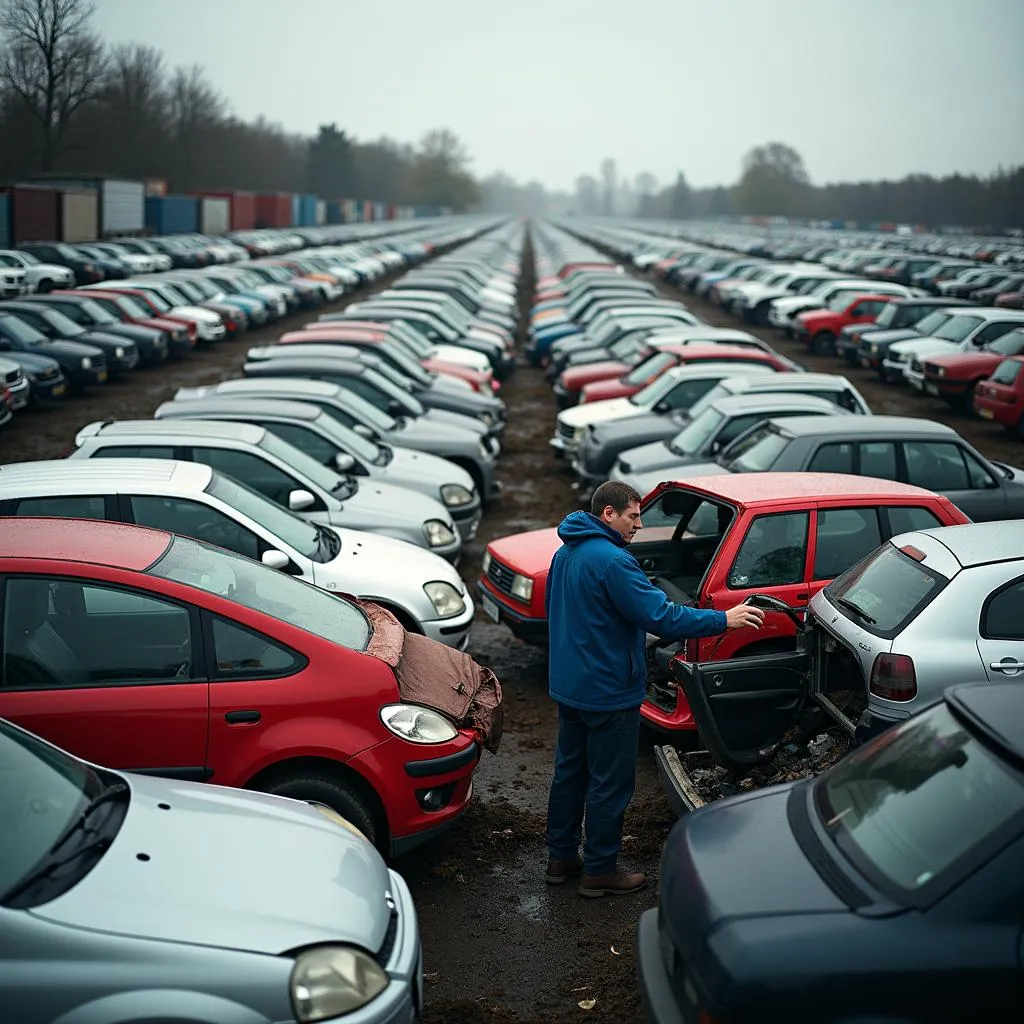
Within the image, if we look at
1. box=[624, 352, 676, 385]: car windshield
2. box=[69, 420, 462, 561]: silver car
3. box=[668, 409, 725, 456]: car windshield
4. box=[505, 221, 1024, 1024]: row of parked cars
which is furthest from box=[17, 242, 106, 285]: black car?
box=[69, 420, 462, 561]: silver car

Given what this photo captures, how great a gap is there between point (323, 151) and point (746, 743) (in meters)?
132

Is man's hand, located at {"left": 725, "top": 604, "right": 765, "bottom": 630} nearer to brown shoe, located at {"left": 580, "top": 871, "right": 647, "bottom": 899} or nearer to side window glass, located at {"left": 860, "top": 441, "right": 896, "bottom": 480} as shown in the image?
brown shoe, located at {"left": 580, "top": 871, "right": 647, "bottom": 899}

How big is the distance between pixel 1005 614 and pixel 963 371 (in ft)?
51.9

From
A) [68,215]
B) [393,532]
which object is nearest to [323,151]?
[68,215]

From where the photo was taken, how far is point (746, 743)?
223 inches

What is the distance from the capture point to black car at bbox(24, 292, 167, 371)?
75.3 ft

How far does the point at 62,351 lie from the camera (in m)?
20.2

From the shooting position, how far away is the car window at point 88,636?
480cm

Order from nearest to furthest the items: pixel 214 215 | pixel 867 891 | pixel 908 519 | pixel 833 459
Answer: pixel 867 891, pixel 908 519, pixel 833 459, pixel 214 215

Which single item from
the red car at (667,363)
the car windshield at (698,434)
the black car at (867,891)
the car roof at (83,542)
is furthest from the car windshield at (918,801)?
the red car at (667,363)

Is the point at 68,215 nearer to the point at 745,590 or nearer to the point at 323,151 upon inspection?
the point at 745,590

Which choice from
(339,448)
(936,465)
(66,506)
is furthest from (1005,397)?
(66,506)

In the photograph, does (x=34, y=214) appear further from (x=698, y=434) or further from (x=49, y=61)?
(x=698, y=434)

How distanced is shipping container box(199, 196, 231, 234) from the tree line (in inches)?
397
